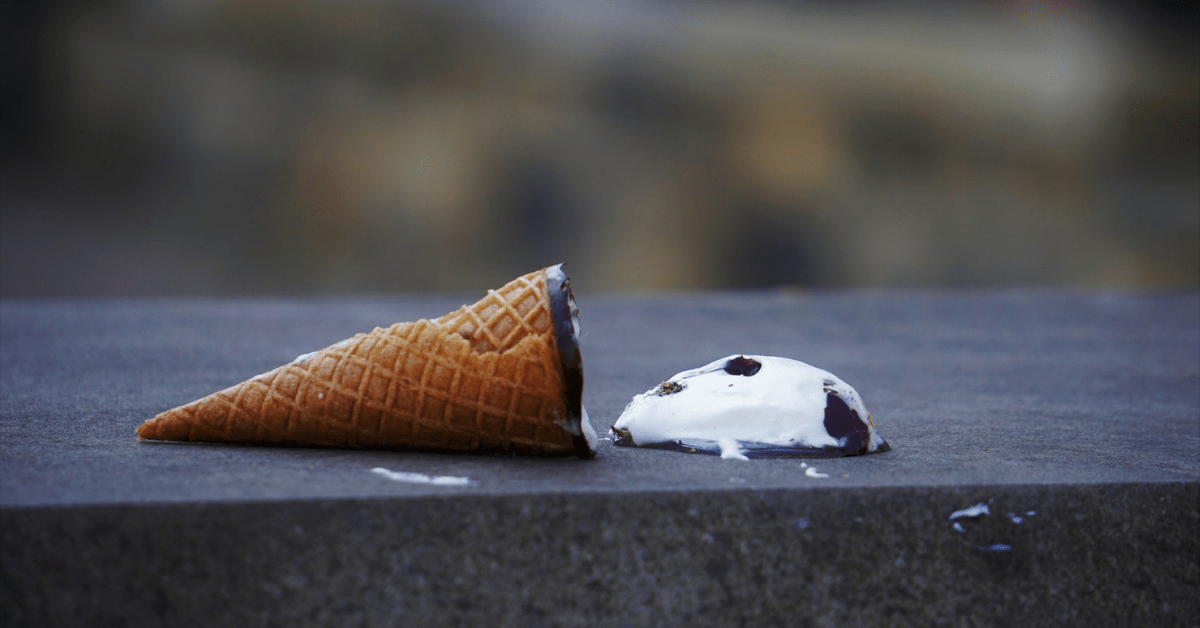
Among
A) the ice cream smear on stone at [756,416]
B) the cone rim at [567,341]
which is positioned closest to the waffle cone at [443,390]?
the cone rim at [567,341]

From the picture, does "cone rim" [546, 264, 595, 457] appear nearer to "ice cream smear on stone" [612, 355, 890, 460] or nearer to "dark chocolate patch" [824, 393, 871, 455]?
"ice cream smear on stone" [612, 355, 890, 460]

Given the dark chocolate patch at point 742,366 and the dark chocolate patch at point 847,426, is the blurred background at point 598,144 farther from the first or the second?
the dark chocolate patch at point 847,426

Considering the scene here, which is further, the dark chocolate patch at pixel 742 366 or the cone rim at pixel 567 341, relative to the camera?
the dark chocolate patch at pixel 742 366

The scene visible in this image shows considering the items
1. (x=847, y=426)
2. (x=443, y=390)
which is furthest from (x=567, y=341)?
(x=847, y=426)

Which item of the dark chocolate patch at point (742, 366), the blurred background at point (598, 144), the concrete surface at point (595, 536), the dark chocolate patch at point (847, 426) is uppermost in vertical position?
the blurred background at point (598, 144)

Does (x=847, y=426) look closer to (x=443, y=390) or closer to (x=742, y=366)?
(x=742, y=366)

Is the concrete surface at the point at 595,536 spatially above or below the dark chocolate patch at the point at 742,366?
below

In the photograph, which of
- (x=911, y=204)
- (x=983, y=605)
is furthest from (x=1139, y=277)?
(x=983, y=605)

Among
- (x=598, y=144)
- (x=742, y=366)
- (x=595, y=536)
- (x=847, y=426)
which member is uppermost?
(x=598, y=144)
